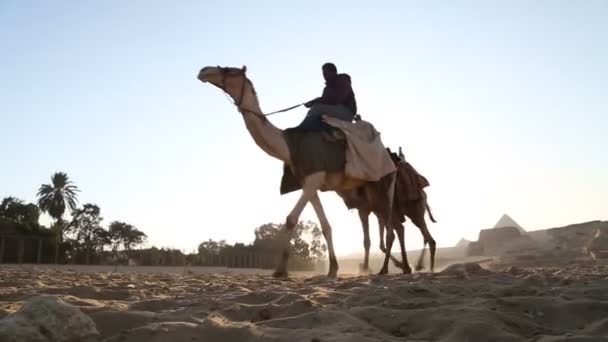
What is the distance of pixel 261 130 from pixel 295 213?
123 cm

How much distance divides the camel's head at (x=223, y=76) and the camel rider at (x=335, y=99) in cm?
116

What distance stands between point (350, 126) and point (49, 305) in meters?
6.13

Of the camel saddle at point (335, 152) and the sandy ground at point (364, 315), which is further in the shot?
the camel saddle at point (335, 152)

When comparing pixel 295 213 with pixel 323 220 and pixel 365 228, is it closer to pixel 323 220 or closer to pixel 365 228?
pixel 323 220

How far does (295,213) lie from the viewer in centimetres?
756

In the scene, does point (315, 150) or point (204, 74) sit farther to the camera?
point (315, 150)

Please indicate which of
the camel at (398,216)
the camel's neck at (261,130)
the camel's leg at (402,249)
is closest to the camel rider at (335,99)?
the camel's neck at (261,130)

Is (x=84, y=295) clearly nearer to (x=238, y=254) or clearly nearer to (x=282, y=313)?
(x=282, y=313)

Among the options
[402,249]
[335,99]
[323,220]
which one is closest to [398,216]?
[402,249]

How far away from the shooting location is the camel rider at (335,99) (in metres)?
8.50

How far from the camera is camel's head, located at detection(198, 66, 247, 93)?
25.2 feet

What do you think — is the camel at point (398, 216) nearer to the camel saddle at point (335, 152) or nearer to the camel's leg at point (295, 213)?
the camel saddle at point (335, 152)

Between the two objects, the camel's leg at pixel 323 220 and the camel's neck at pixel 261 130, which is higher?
the camel's neck at pixel 261 130

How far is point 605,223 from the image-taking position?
92.4ft
